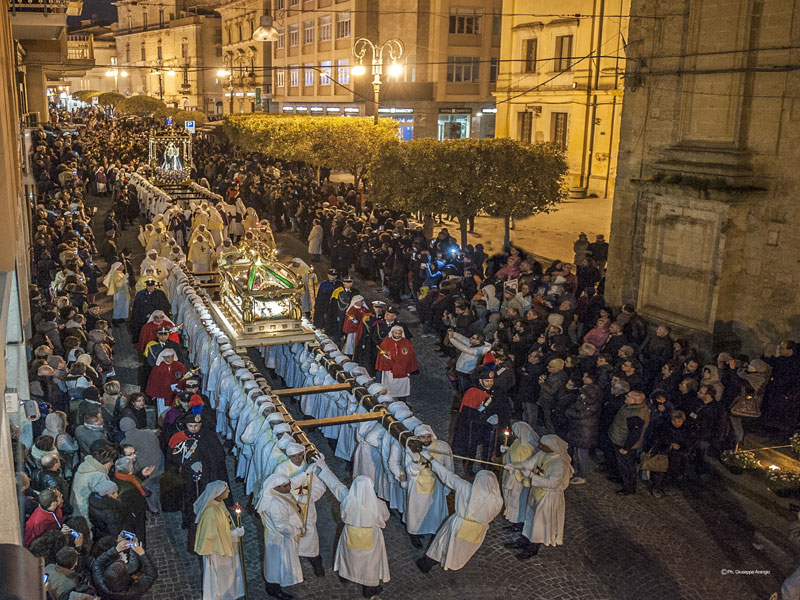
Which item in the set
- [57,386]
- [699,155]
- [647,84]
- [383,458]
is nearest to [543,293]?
[699,155]

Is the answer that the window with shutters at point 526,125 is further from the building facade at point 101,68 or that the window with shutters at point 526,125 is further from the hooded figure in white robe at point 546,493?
the building facade at point 101,68

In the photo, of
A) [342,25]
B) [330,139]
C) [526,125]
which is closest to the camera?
[330,139]

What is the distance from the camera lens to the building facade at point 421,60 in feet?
162

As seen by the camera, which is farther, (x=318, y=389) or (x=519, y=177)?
(x=519, y=177)

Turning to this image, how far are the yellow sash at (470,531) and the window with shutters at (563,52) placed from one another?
31948 millimetres

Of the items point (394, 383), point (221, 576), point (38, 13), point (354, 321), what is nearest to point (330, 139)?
point (38, 13)

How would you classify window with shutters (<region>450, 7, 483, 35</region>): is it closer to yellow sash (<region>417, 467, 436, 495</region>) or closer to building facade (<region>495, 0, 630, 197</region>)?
building facade (<region>495, 0, 630, 197</region>)

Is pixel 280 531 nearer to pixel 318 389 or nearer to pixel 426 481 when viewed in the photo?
pixel 426 481

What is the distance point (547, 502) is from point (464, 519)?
111cm

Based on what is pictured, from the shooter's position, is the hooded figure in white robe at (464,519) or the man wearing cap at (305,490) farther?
the man wearing cap at (305,490)

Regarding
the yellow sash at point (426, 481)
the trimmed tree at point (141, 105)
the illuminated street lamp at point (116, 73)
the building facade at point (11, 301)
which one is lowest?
the yellow sash at point (426, 481)

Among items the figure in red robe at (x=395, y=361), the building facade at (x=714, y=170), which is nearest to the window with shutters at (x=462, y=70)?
the building facade at (x=714, y=170)

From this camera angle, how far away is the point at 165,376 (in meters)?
10.7

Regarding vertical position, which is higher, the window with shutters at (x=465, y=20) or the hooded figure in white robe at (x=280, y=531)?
the window with shutters at (x=465, y=20)
